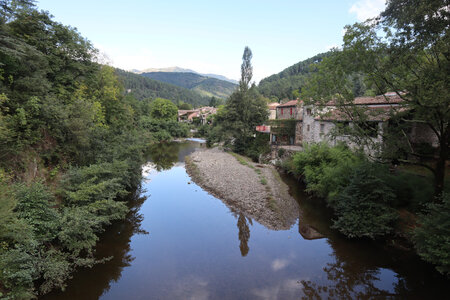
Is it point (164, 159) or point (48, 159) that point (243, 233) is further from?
point (164, 159)

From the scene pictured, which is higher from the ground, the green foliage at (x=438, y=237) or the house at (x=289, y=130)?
the house at (x=289, y=130)

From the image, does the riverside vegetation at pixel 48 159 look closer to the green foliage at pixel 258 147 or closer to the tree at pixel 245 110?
the tree at pixel 245 110

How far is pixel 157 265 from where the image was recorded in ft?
33.5

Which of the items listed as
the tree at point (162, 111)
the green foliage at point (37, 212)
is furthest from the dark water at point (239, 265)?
the tree at point (162, 111)

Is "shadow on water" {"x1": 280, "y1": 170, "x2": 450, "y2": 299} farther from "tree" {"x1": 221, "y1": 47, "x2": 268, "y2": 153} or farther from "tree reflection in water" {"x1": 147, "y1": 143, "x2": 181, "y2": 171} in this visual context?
"tree" {"x1": 221, "y1": 47, "x2": 268, "y2": 153}

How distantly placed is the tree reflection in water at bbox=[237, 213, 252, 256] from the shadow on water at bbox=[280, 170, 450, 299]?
10.5 feet

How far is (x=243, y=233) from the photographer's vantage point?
13.3 meters

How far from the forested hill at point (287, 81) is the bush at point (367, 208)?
7385cm

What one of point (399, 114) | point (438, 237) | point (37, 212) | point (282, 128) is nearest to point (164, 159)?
point (282, 128)

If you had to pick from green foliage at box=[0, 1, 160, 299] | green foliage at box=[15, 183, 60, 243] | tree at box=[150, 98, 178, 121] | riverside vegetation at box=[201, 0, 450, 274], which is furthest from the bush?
tree at box=[150, 98, 178, 121]

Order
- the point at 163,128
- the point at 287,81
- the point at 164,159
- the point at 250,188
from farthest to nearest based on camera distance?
the point at 287,81 → the point at 163,128 → the point at 164,159 → the point at 250,188

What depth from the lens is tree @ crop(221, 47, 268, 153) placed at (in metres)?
35.0

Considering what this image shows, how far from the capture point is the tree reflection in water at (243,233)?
11.7 metres

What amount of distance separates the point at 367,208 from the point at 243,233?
6387 millimetres
